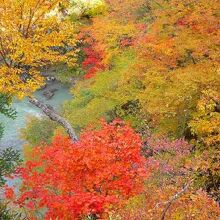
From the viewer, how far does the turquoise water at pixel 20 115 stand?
Result: 30405 mm

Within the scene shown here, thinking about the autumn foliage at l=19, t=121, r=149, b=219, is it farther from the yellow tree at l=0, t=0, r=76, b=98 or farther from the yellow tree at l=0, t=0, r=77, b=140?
the yellow tree at l=0, t=0, r=76, b=98

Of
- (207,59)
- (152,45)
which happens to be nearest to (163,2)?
(152,45)

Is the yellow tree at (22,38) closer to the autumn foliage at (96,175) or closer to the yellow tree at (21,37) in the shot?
the yellow tree at (21,37)

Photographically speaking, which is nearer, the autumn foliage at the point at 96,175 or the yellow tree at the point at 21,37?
the autumn foliage at the point at 96,175

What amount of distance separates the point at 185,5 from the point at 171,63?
2817 millimetres

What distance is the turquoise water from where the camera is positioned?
3040 centimetres

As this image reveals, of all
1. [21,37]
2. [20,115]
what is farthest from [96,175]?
[20,115]

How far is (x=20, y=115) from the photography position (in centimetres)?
3391

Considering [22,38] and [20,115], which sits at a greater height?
[22,38]

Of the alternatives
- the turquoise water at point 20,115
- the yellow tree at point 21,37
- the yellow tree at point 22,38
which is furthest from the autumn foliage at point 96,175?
the turquoise water at point 20,115

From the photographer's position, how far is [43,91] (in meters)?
37.6

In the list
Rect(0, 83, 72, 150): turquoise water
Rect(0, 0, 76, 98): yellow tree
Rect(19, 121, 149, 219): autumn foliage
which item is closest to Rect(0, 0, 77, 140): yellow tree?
Rect(0, 0, 76, 98): yellow tree

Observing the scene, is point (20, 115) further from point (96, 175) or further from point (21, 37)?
point (96, 175)

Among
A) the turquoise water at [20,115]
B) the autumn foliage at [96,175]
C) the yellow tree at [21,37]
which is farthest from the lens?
the turquoise water at [20,115]
